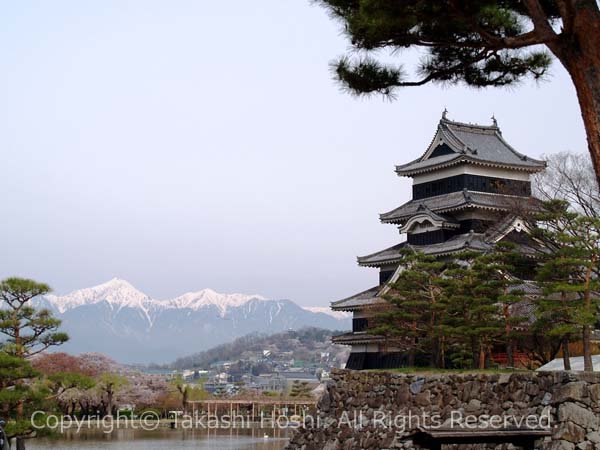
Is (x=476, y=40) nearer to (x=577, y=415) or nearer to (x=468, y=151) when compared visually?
(x=577, y=415)

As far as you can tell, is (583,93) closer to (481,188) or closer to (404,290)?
(404,290)

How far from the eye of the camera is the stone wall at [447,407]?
11.4m

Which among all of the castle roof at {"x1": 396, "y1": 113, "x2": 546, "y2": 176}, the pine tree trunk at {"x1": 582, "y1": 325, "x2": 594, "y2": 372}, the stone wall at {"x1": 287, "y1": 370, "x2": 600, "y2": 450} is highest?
the castle roof at {"x1": 396, "y1": 113, "x2": 546, "y2": 176}

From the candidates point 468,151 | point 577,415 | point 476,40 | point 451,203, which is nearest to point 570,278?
point 577,415

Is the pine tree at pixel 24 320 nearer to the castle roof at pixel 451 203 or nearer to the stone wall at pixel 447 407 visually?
the stone wall at pixel 447 407

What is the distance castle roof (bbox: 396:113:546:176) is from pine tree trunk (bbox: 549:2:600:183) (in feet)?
59.7

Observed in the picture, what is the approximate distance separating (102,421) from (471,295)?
25530mm

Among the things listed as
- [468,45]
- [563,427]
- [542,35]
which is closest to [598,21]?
[542,35]

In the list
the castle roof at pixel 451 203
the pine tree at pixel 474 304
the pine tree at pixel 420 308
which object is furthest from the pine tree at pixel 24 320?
the castle roof at pixel 451 203

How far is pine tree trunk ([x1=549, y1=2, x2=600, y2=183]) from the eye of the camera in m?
7.16

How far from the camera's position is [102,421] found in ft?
126

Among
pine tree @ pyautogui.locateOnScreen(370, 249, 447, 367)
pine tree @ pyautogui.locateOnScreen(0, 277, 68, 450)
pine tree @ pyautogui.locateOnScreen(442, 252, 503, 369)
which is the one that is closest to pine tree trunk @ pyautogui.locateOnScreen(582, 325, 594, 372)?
pine tree @ pyautogui.locateOnScreen(442, 252, 503, 369)

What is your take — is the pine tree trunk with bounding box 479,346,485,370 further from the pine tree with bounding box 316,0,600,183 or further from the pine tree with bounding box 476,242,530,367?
the pine tree with bounding box 316,0,600,183

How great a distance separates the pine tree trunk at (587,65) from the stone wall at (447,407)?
3171mm
